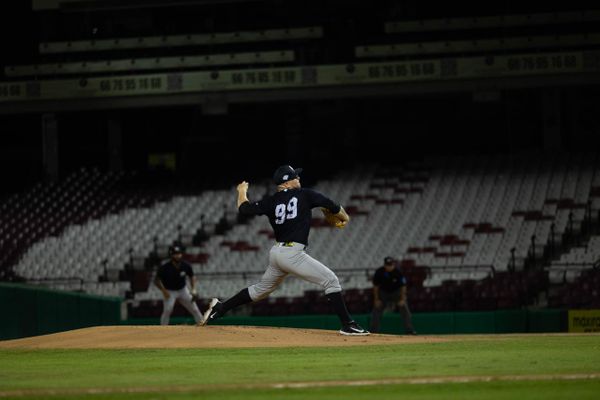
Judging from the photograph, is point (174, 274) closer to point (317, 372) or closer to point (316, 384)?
point (317, 372)

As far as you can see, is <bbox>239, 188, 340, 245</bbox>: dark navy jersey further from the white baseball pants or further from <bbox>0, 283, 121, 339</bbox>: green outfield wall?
<bbox>0, 283, 121, 339</bbox>: green outfield wall

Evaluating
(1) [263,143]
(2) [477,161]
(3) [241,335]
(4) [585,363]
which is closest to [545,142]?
(2) [477,161]

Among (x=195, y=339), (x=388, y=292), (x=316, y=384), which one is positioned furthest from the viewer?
(x=388, y=292)

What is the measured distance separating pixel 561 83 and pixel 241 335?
69.4 feet

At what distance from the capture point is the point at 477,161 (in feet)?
115

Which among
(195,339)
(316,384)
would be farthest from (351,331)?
(316,384)

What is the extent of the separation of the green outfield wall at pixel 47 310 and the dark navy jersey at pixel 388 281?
5681mm

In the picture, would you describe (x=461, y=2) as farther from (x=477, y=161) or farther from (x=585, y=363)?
(x=585, y=363)

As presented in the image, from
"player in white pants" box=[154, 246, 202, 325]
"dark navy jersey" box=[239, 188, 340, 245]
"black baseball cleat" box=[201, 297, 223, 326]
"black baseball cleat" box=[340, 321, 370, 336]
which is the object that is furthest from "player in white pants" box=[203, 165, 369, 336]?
"player in white pants" box=[154, 246, 202, 325]

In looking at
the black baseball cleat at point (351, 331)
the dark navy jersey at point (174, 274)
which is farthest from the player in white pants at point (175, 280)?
the black baseball cleat at point (351, 331)

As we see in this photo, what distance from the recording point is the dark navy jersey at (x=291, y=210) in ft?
46.1

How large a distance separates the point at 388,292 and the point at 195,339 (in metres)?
8.57

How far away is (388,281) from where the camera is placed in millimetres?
21688

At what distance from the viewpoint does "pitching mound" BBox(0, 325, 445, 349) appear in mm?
13500
